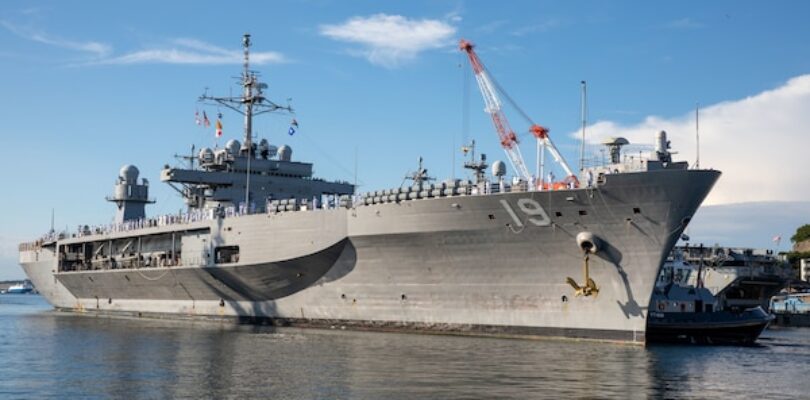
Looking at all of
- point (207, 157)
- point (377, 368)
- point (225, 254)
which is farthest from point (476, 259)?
point (207, 157)

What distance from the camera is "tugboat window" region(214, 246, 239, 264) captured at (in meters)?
37.5

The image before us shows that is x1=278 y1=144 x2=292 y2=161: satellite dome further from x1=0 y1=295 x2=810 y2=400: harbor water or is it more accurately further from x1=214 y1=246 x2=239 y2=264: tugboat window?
x1=0 y1=295 x2=810 y2=400: harbor water

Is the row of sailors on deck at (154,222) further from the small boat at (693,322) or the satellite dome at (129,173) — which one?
the small boat at (693,322)

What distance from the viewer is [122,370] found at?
73.9 ft

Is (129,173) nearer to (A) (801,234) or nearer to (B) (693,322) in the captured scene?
(B) (693,322)

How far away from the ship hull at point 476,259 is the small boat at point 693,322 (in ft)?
15.7

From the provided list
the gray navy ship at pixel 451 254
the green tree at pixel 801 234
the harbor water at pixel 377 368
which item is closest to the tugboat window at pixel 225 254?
the gray navy ship at pixel 451 254

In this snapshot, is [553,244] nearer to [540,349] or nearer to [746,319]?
[540,349]

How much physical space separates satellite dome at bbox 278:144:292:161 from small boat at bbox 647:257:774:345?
2160 cm

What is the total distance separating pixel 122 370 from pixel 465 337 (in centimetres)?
1184

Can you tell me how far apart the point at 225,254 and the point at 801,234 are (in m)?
73.9

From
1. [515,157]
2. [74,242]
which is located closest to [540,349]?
[515,157]

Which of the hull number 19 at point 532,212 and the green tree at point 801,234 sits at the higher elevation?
the green tree at point 801,234

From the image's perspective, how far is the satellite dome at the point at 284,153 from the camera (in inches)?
1880
